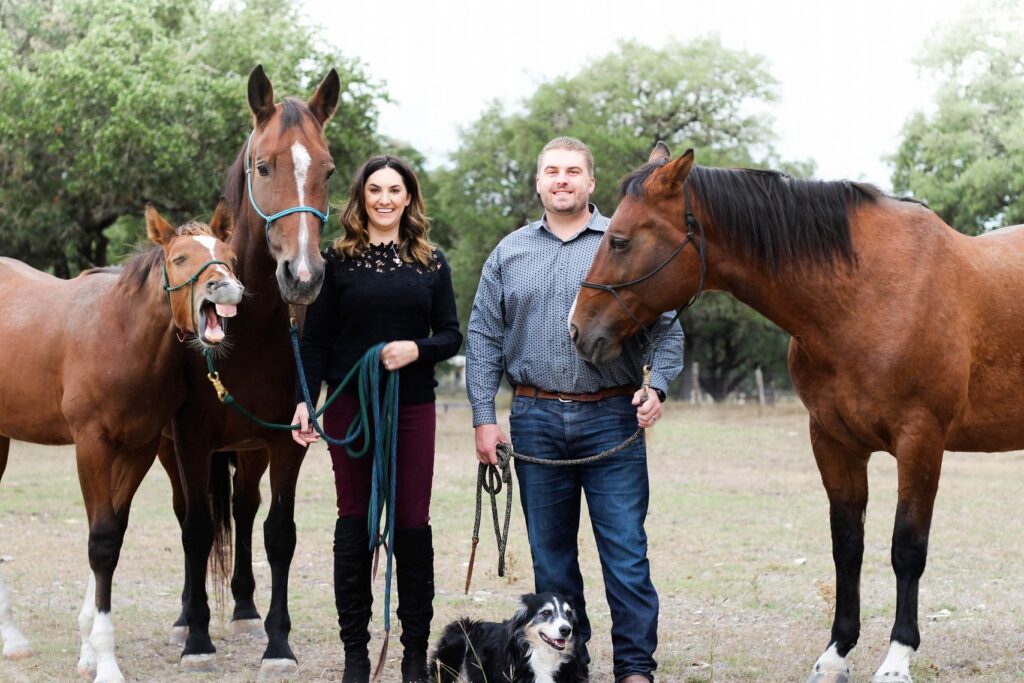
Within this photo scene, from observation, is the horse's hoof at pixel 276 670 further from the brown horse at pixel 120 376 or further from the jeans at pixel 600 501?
the jeans at pixel 600 501

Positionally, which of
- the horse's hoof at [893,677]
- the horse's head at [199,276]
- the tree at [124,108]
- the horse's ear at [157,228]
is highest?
the tree at [124,108]

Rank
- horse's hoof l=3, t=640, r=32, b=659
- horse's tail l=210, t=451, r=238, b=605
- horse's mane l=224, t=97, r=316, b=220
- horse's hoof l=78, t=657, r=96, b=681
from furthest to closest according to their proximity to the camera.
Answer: horse's tail l=210, t=451, r=238, b=605, horse's hoof l=3, t=640, r=32, b=659, horse's hoof l=78, t=657, r=96, b=681, horse's mane l=224, t=97, r=316, b=220

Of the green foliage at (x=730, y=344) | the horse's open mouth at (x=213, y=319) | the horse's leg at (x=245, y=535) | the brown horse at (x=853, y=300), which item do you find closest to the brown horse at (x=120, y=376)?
the horse's open mouth at (x=213, y=319)

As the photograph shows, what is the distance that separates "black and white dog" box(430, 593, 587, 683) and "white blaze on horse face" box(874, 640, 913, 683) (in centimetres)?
130

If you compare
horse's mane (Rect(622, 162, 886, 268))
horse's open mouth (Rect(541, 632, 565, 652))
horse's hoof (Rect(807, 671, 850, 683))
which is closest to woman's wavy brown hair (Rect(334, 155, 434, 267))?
horse's mane (Rect(622, 162, 886, 268))

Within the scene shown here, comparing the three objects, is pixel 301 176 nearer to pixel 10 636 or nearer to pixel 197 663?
pixel 197 663

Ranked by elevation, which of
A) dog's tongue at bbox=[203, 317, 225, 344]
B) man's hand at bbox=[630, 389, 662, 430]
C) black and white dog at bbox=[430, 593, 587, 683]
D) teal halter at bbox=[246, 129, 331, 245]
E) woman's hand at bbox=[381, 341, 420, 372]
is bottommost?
black and white dog at bbox=[430, 593, 587, 683]

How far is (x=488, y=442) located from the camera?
4.45m

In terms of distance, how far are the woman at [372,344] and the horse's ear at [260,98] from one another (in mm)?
625

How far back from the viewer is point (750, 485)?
529 inches

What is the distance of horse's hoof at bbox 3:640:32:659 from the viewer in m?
5.46

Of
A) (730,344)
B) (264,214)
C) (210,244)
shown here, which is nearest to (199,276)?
(210,244)

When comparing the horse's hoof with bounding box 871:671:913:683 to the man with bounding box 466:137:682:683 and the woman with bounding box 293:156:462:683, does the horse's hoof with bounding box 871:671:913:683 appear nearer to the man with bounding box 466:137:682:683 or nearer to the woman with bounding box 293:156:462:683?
the man with bounding box 466:137:682:683

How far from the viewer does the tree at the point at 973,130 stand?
76.2 feet
